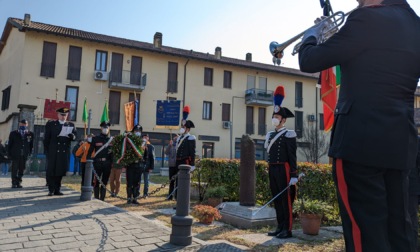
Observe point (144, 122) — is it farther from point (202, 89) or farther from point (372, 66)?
point (372, 66)

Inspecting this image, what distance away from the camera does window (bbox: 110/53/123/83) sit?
94.2ft

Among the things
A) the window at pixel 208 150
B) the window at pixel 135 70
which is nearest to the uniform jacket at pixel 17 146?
the window at pixel 135 70

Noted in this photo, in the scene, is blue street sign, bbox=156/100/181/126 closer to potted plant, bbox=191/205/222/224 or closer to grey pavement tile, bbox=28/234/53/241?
potted plant, bbox=191/205/222/224

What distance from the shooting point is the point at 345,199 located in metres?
1.98

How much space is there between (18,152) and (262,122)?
27.1 metres

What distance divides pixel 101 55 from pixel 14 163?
1965 centimetres

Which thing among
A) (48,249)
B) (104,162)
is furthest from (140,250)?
(104,162)

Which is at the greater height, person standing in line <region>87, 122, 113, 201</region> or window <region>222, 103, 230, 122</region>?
window <region>222, 103, 230, 122</region>

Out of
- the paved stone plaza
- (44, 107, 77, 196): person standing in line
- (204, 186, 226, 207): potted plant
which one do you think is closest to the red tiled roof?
(44, 107, 77, 196): person standing in line

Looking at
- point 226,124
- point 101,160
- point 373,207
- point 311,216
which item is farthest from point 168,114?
point 373,207

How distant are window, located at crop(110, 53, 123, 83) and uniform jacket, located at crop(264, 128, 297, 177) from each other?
981 inches

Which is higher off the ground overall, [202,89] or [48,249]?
[202,89]

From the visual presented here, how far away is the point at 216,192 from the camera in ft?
27.9

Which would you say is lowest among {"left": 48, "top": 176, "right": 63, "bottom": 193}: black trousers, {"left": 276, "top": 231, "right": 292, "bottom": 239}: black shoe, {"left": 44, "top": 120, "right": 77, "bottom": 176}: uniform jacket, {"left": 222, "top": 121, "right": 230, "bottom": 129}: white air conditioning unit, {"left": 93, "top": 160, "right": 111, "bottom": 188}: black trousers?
{"left": 276, "top": 231, "right": 292, "bottom": 239}: black shoe
